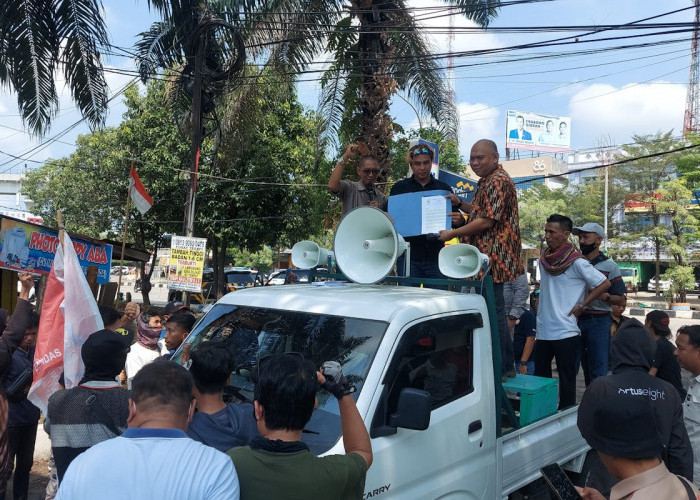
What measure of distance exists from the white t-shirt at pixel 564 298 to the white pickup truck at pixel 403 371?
4.33ft

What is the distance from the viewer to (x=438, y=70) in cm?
1291

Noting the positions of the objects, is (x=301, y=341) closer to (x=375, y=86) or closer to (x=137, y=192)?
(x=375, y=86)

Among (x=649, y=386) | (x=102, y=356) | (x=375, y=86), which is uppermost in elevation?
(x=375, y=86)

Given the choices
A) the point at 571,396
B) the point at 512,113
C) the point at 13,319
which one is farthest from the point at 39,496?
the point at 512,113

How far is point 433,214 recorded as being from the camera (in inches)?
170

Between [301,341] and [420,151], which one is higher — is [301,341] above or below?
below

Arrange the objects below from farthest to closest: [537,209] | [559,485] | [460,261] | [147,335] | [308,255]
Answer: [537,209], [147,335], [308,255], [460,261], [559,485]

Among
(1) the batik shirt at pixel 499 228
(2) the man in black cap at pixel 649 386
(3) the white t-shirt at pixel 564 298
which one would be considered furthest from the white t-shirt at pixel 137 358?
(2) the man in black cap at pixel 649 386

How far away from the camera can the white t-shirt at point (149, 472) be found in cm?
176

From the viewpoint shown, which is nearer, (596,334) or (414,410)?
(414,410)

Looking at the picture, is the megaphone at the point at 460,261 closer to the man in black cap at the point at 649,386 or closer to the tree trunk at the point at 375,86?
the man in black cap at the point at 649,386

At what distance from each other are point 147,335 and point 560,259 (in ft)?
12.4

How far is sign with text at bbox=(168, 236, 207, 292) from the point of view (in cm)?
1065

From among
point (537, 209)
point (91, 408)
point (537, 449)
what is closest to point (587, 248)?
point (537, 449)
